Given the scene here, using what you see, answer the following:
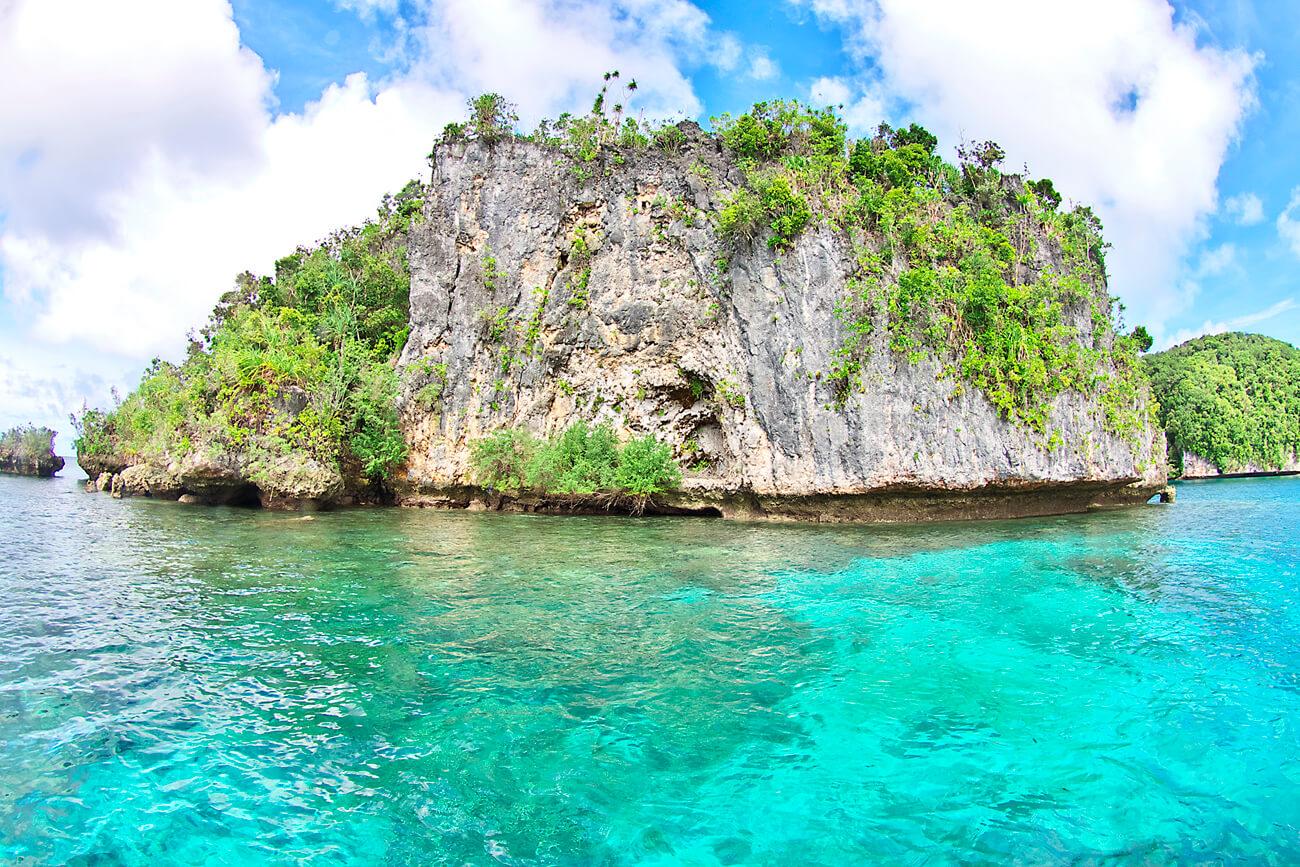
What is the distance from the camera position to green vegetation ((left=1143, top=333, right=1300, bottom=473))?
6088 cm

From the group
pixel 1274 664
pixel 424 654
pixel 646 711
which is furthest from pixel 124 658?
pixel 1274 664

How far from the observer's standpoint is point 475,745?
532 centimetres

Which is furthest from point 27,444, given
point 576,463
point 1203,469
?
point 1203,469

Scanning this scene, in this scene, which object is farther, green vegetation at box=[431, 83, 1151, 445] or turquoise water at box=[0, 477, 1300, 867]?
green vegetation at box=[431, 83, 1151, 445]

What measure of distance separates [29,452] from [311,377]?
58.9m

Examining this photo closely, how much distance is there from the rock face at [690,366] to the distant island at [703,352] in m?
0.09

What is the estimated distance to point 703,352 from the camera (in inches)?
911

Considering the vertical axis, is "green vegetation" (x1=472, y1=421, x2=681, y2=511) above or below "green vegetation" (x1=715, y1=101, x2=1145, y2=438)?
below

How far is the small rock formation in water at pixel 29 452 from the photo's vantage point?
63062 mm

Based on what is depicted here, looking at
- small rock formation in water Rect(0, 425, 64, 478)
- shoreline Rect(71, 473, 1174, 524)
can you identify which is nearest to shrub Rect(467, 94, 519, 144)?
shoreline Rect(71, 473, 1174, 524)

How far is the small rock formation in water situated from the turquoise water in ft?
226

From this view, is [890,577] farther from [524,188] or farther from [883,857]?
[524,188]

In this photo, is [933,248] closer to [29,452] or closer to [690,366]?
[690,366]

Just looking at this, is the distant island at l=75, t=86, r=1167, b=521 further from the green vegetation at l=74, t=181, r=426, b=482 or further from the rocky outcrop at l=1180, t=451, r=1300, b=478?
the rocky outcrop at l=1180, t=451, r=1300, b=478
